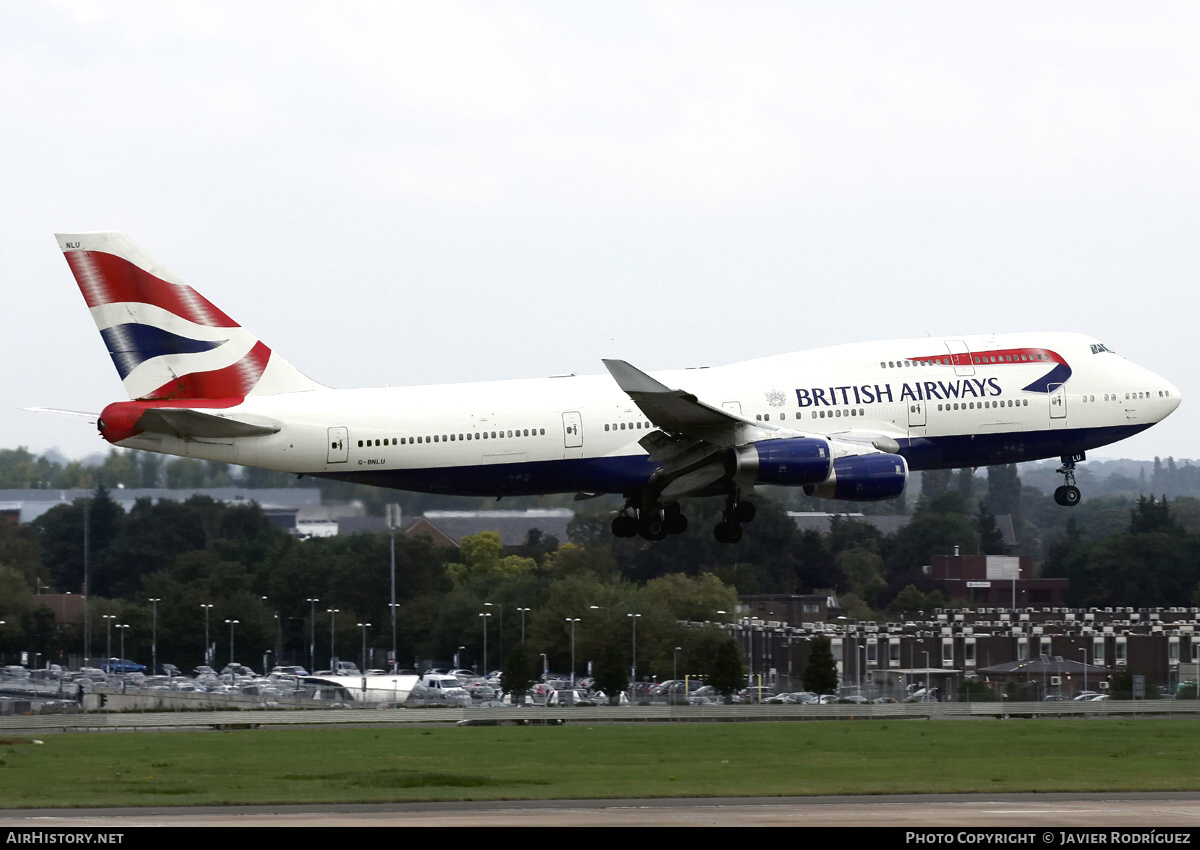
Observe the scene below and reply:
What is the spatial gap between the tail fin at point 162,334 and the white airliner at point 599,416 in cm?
4

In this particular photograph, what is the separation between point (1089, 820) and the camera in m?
34.2

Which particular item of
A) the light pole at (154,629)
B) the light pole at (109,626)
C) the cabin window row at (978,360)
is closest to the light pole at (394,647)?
the light pole at (154,629)

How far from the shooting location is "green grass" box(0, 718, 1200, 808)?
142ft

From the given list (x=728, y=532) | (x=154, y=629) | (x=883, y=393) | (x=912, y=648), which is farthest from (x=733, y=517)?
(x=154, y=629)

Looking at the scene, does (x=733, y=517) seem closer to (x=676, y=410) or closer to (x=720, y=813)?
(x=676, y=410)

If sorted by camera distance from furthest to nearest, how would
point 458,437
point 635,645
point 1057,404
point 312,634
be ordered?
point 312,634
point 635,645
point 1057,404
point 458,437

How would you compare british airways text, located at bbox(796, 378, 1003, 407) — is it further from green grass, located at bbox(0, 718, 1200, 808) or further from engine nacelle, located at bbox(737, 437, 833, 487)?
green grass, located at bbox(0, 718, 1200, 808)

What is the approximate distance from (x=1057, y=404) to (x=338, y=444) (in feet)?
69.9

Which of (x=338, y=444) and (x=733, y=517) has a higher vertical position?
(x=338, y=444)

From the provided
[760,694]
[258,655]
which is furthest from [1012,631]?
[258,655]

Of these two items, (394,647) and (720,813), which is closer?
(720,813)

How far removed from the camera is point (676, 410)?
151 feet

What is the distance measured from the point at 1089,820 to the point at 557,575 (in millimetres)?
74194

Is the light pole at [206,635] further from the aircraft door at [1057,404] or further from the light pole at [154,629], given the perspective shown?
the aircraft door at [1057,404]
